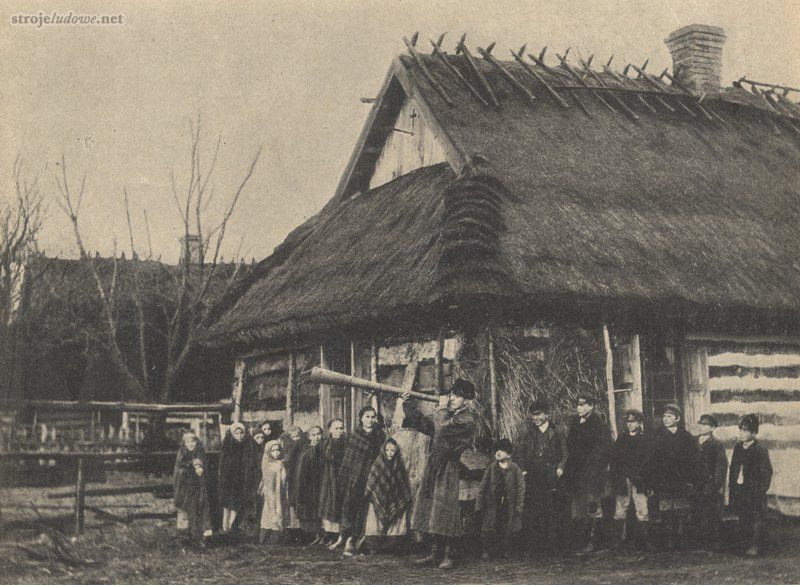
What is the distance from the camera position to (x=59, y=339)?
680 inches

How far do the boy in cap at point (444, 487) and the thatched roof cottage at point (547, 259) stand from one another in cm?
59

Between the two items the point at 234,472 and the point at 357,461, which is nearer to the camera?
the point at 357,461

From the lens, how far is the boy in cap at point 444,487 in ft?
29.5

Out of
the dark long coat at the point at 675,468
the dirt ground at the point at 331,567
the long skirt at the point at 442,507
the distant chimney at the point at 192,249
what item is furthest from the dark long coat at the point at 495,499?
the distant chimney at the point at 192,249

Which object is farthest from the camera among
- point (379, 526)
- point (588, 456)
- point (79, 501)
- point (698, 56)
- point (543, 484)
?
point (698, 56)

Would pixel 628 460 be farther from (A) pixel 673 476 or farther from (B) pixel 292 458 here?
(B) pixel 292 458

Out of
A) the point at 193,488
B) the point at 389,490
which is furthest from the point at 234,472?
the point at 389,490

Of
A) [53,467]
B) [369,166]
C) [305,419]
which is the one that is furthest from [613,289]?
[53,467]

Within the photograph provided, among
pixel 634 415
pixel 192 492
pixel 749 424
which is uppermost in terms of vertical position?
pixel 634 415

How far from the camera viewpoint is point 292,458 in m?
11.0

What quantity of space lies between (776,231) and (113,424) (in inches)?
545

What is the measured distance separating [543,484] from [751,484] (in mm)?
2132

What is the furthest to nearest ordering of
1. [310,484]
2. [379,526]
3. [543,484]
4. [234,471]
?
1. [234,471]
2. [310,484]
3. [379,526]
4. [543,484]

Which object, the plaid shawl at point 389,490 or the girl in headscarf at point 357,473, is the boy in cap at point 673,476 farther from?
the girl in headscarf at point 357,473
